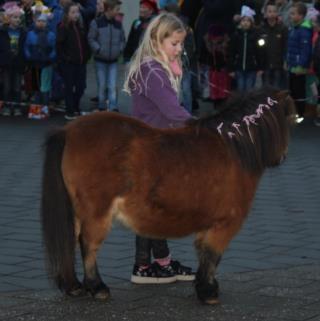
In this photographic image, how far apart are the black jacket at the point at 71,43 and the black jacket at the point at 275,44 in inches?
116

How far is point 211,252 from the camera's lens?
21.1 ft

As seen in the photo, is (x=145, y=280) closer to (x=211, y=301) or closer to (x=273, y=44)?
(x=211, y=301)

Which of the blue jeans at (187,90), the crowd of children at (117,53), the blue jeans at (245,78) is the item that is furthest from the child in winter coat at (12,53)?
the blue jeans at (245,78)

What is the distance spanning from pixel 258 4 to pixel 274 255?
509 inches

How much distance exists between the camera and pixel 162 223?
6254 millimetres

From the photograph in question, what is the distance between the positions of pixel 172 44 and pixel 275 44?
1015 centimetres

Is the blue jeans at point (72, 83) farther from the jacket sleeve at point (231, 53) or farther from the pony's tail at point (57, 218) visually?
the pony's tail at point (57, 218)

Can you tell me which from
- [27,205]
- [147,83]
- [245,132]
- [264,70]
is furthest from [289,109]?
[264,70]

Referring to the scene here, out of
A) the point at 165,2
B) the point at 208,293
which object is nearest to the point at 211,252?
the point at 208,293

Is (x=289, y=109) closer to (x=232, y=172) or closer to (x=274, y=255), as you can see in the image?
(x=232, y=172)

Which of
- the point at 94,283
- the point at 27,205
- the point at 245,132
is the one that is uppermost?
the point at 245,132

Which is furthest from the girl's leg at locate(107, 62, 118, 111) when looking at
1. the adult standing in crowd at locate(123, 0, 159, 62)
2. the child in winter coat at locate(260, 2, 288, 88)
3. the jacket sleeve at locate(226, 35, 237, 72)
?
the child in winter coat at locate(260, 2, 288, 88)

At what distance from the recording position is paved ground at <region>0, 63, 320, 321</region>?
613 cm

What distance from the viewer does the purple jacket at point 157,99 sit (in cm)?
666
